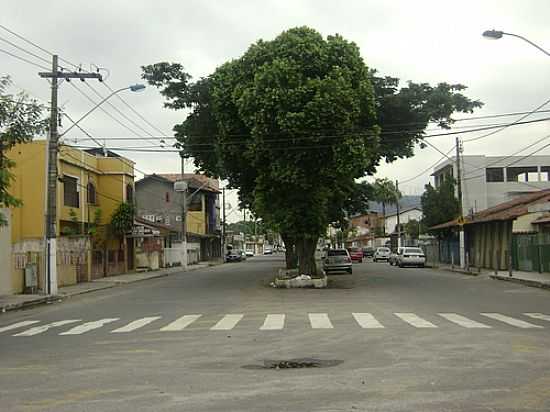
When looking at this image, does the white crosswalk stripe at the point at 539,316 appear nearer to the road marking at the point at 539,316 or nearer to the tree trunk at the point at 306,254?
the road marking at the point at 539,316

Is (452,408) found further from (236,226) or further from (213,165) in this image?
(236,226)

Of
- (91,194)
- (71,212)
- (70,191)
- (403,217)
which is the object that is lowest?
(71,212)

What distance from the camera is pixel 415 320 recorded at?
17.9 meters

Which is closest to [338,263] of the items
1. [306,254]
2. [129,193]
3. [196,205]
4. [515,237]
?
[515,237]

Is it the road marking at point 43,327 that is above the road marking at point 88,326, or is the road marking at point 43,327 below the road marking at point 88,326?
below

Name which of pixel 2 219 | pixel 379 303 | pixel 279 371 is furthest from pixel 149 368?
pixel 379 303

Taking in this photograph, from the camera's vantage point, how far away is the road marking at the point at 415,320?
54.7ft

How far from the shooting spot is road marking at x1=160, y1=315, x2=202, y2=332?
17047mm

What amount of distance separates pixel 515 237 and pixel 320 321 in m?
28.7

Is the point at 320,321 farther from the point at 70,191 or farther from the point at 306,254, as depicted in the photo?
the point at 70,191

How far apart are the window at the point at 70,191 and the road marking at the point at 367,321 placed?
26.0 metres

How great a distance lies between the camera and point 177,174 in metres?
94.2

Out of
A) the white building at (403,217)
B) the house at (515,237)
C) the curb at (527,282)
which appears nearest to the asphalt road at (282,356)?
the curb at (527,282)

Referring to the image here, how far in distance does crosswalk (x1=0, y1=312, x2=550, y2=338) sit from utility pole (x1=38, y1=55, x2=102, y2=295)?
9869 millimetres
